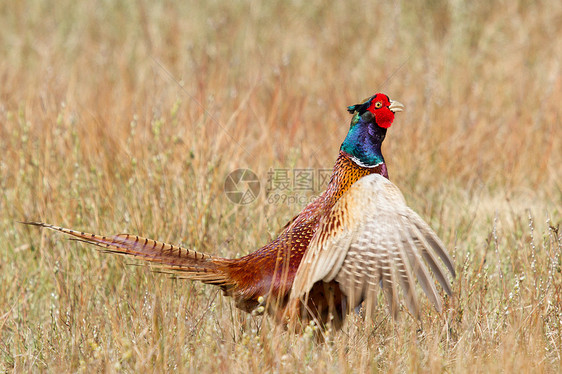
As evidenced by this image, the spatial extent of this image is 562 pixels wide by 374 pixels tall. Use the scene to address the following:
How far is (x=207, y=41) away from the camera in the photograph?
6.54 m

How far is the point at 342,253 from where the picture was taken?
8.34 feet

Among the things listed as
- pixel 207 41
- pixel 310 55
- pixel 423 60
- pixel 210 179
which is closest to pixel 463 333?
pixel 210 179

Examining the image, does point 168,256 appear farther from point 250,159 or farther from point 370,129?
point 250,159

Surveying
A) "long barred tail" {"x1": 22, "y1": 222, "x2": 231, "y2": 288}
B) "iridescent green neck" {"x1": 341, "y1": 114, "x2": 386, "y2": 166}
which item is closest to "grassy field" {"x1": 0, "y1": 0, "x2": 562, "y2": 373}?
"long barred tail" {"x1": 22, "y1": 222, "x2": 231, "y2": 288}

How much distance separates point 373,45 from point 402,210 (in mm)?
4076

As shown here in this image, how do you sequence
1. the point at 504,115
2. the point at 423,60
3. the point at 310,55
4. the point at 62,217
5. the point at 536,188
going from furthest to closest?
the point at 310,55
the point at 423,60
the point at 504,115
the point at 536,188
the point at 62,217

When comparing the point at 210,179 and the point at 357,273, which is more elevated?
the point at 210,179

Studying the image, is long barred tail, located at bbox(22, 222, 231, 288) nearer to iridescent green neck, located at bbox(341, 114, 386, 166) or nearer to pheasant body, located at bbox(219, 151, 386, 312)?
pheasant body, located at bbox(219, 151, 386, 312)

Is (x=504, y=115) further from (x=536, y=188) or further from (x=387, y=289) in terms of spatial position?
(x=387, y=289)

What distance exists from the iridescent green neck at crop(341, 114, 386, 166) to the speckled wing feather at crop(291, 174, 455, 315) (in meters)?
0.32

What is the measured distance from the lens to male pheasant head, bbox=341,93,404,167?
114 inches

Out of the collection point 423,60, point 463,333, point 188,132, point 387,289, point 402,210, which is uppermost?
point 423,60

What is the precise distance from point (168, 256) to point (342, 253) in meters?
0.67

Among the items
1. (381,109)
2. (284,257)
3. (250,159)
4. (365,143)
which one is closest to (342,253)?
(284,257)
